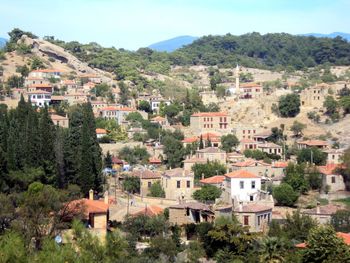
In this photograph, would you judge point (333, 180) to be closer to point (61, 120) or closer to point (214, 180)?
point (214, 180)

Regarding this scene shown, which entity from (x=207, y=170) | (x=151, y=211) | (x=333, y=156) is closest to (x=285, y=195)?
(x=207, y=170)

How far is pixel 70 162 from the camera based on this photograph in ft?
136

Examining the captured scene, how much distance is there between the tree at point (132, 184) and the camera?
48.2 metres

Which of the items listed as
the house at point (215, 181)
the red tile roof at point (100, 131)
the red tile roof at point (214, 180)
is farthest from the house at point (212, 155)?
the red tile roof at point (100, 131)

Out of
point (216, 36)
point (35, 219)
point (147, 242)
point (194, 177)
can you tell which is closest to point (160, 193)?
point (194, 177)

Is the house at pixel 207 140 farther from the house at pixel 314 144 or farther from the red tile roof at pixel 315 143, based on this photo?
the red tile roof at pixel 315 143

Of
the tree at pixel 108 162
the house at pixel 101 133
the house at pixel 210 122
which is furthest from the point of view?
the house at pixel 210 122

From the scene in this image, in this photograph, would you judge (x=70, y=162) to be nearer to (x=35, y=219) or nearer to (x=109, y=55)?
(x=35, y=219)

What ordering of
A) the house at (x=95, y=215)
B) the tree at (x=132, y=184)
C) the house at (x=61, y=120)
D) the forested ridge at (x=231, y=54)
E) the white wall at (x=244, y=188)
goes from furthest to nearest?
the forested ridge at (x=231, y=54)
the house at (x=61, y=120)
the tree at (x=132, y=184)
the white wall at (x=244, y=188)
the house at (x=95, y=215)

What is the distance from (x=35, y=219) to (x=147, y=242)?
23.5 feet

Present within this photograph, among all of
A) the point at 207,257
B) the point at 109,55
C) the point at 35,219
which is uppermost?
the point at 109,55

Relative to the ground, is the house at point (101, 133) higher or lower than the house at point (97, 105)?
lower

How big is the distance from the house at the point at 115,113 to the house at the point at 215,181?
24.2m

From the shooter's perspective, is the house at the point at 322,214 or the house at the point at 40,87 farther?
the house at the point at 40,87
